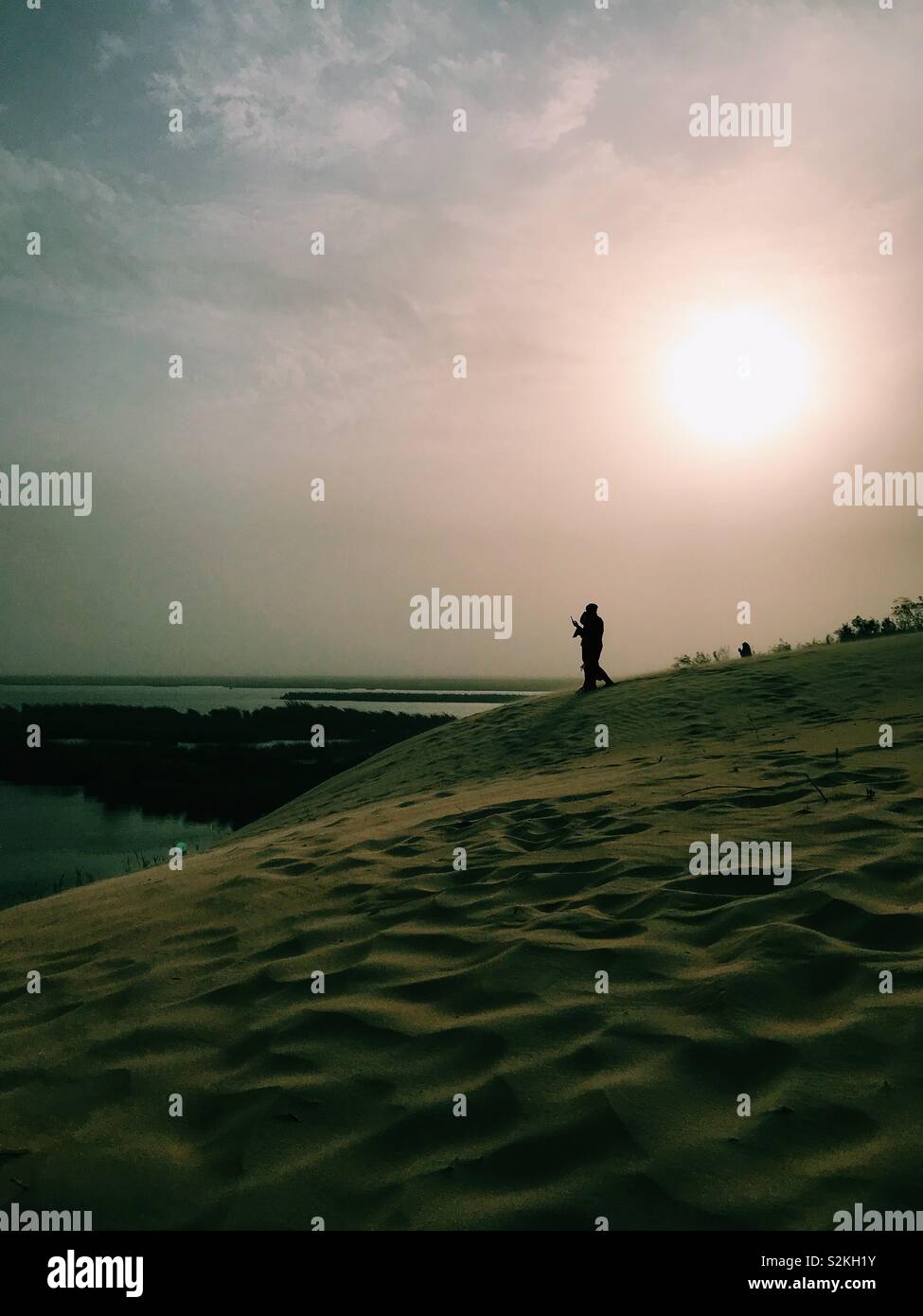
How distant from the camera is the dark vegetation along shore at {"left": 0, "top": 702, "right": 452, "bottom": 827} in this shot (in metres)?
20.2

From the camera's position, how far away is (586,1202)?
227 centimetres

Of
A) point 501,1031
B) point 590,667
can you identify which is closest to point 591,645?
point 590,667

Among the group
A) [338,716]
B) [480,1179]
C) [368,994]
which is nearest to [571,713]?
[368,994]

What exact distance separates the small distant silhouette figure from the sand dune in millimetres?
9736

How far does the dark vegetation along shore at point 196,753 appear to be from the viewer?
2022 centimetres

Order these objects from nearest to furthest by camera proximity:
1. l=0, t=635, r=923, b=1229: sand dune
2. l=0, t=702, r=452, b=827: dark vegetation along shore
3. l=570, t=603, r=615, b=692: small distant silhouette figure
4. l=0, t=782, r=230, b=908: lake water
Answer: l=0, t=635, r=923, b=1229: sand dune → l=0, t=782, r=230, b=908: lake water → l=570, t=603, r=615, b=692: small distant silhouette figure → l=0, t=702, r=452, b=827: dark vegetation along shore

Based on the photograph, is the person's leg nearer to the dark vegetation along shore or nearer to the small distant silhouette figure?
the small distant silhouette figure

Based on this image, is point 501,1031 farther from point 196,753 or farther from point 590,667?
point 196,753

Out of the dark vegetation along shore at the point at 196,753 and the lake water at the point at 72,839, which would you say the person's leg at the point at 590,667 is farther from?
the lake water at the point at 72,839

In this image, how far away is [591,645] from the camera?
1638cm

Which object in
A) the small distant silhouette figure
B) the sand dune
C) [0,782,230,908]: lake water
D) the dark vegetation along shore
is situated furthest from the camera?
the dark vegetation along shore

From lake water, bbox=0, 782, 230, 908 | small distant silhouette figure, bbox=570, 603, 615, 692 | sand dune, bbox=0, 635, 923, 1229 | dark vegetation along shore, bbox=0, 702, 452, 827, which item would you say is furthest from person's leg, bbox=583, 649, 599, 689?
sand dune, bbox=0, 635, 923, 1229

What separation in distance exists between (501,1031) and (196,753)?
86.4 ft

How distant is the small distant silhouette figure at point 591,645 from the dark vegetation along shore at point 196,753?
573 cm
